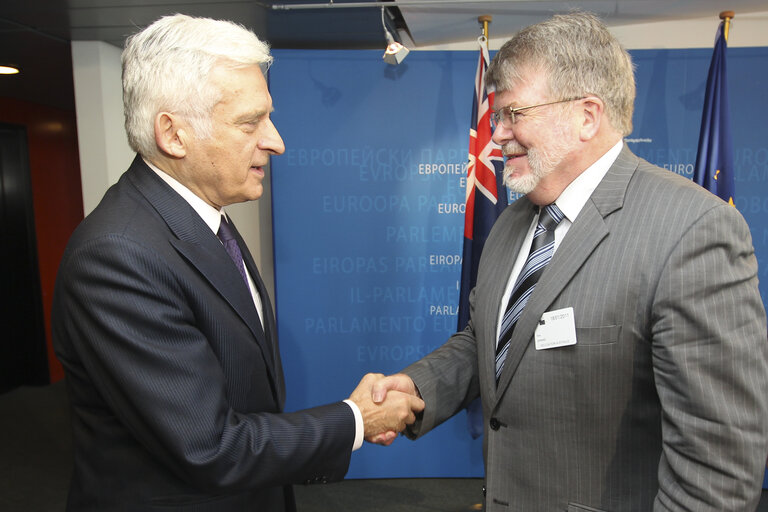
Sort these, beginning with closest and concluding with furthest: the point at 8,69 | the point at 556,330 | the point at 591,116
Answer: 1. the point at 556,330
2. the point at 591,116
3. the point at 8,69

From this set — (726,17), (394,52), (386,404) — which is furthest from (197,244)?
(726,17)

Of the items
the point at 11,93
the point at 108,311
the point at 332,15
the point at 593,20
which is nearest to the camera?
the point at 108,311

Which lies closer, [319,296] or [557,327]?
[557,327]

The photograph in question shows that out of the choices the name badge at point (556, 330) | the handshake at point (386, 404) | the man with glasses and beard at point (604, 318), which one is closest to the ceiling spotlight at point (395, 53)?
the man with glasses and beard at point (604, 318)

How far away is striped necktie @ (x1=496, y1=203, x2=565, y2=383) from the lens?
4.46ft

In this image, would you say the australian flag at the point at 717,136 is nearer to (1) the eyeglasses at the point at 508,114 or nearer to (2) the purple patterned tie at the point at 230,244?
(1) the eyeglasses at the point at 508,114

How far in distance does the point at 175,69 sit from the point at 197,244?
409mm

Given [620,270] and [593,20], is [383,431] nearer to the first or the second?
[620,270]

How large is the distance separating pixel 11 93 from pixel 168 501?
4942mm

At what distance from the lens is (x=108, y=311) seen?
3.48 ft

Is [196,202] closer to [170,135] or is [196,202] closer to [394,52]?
[170,135]

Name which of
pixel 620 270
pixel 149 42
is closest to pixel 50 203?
pixel 149 42

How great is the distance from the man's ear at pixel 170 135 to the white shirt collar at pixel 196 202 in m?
0.07

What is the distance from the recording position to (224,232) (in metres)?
1.45
